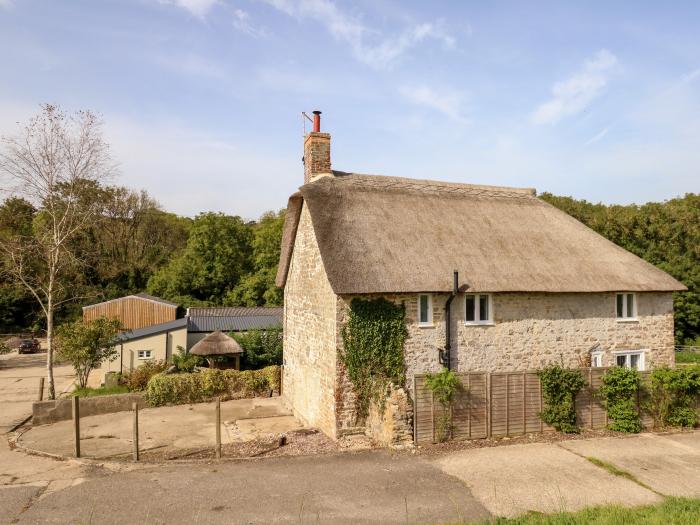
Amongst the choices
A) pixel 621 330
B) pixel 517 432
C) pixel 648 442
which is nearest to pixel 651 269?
pixel 621 330

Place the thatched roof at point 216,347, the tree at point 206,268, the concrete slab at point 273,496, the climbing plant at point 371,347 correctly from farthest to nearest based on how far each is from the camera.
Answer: the tree at point 206,268, the thatched roof at point 216,347, the climbing plant at point 371,347, the concrete slab at point 273,496

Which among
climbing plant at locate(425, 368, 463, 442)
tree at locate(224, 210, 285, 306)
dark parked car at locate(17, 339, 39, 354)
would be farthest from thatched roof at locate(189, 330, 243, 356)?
dark parked car at locate(17, 339, 39, 354)

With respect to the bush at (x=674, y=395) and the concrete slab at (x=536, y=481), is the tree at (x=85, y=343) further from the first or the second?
the bush at (x=674, y=395)

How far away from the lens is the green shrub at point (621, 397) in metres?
13.4

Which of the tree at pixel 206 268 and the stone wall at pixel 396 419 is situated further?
the tree at pixel 206 268

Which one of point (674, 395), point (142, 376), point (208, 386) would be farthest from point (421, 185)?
point (142, 376)

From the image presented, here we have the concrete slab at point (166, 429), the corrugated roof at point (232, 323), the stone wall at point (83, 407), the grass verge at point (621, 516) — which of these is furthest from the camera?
the corrugated roof at point (232, 323)

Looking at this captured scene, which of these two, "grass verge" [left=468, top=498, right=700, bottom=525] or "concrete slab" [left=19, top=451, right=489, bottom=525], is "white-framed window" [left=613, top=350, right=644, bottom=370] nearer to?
"grass verge" [left=468, top=498, right=700, bottom=525]

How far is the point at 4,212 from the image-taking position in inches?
1836

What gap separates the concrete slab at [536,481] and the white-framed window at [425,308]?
366 centimetres

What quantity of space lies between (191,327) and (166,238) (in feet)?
103

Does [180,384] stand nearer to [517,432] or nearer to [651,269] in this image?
[517,432]

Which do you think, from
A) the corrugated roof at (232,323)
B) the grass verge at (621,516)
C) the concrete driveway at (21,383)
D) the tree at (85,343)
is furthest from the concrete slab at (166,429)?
the corrugated roof at (232,323)

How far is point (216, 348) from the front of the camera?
21250 mm
